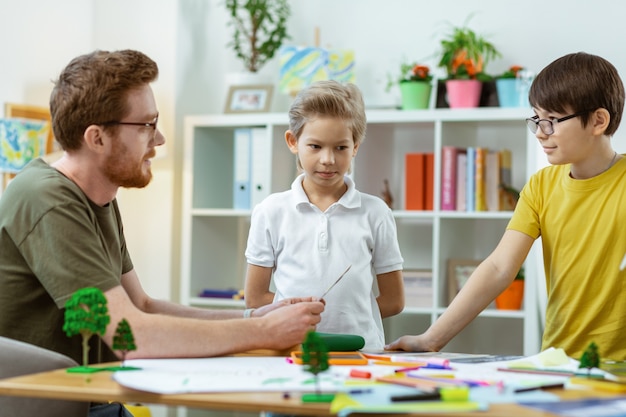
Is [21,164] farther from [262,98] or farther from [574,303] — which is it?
[574,303]

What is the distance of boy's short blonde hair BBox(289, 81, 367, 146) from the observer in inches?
93.2

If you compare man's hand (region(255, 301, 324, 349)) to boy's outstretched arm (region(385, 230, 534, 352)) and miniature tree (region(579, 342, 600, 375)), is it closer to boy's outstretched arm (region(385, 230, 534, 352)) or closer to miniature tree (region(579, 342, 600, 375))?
boy's outstretched arm (region(385, 230, 534, 352))

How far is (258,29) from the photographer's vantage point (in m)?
4.46

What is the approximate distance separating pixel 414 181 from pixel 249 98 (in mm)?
907

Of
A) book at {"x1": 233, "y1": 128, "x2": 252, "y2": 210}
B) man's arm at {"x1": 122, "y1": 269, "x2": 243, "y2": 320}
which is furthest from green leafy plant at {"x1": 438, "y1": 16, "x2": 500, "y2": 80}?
man's arm at {"x1": 122, "y1": 269, "x2": 243, "y2": 320}

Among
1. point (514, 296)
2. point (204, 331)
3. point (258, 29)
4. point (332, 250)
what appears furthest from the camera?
point (258, 29)

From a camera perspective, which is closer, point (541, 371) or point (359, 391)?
point (359, 391)

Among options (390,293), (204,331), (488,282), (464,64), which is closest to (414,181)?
(464,64)

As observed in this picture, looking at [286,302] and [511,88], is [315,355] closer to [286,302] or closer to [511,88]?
[286,302]

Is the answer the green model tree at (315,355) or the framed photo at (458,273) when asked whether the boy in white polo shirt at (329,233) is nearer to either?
the green model tree at (315,355)

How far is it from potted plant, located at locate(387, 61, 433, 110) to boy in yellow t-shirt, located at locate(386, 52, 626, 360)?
1900mm

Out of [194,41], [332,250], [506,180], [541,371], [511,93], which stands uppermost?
[194,41]

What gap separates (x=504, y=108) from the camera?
12.9 feet

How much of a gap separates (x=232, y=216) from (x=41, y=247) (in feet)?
9.79
